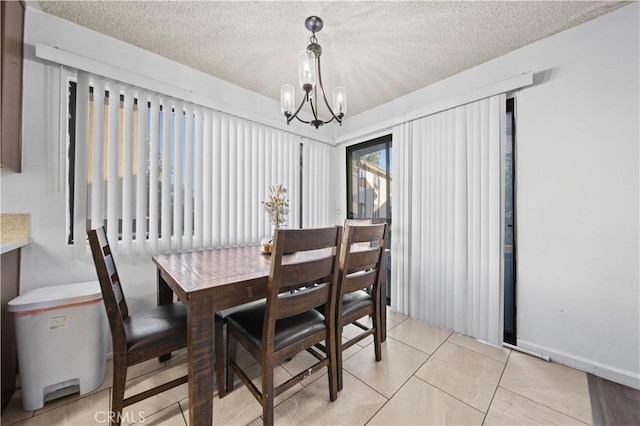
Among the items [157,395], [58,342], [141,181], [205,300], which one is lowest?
[157,395]

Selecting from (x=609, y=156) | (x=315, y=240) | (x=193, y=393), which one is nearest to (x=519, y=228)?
(x=609, y=156)

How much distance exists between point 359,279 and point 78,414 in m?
1.78

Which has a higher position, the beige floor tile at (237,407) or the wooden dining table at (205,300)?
the wooden dining table at (205,300)

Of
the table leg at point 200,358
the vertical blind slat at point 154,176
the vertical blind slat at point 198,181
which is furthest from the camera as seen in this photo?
the vertical blind slat at point 198,181

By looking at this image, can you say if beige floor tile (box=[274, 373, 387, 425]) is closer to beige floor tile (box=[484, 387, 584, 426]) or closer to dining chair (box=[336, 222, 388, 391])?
dining chair (box=[336, 222, 388, 391])

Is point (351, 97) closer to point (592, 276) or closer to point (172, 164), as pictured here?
point (172, 164)

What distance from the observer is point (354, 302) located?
1.75m

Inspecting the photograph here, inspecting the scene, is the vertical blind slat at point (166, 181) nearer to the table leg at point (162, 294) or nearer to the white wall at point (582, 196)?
the table leg at point (162, 294)

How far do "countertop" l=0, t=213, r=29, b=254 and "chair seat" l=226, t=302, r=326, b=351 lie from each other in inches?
54.6

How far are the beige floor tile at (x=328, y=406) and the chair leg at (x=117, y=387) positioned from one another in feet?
2.55

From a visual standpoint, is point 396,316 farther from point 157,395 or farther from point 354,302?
point 157,395

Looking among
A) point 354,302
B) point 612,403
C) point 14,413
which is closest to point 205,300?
point 354,302

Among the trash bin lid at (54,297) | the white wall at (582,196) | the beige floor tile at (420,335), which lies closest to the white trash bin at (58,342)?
the trash bin lid at (54,297)

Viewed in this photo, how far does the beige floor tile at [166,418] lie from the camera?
4.17ft
